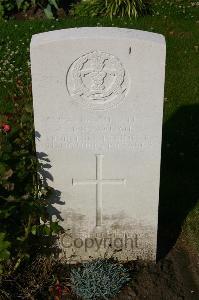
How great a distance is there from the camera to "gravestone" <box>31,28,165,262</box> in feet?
11.5

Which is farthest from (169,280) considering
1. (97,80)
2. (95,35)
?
(95,35)

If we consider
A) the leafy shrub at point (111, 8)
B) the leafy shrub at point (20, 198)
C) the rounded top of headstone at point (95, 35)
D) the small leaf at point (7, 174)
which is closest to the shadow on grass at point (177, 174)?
the leafy shrub at point (20, 198)

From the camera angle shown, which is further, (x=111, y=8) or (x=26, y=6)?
(x=26, y=6)

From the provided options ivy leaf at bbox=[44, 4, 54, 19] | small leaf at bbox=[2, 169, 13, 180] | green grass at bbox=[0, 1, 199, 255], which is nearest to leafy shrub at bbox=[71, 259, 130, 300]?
green grass at bbox=[0, 1, 199, 255]

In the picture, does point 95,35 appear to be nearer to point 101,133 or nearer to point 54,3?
point 101,133

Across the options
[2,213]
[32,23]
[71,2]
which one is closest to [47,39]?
[2,213]

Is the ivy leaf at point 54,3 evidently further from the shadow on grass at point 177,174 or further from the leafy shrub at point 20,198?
the leafy shrub at point 20,198

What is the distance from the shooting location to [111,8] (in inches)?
384

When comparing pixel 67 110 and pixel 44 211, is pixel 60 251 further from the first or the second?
pixel 67 110

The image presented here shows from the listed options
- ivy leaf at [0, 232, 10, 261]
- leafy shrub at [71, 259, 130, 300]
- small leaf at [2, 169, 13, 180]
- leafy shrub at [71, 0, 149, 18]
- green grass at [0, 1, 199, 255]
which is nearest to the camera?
ivy leaf at [0, 232, 10, 261]

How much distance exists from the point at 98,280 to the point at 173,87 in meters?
3.89

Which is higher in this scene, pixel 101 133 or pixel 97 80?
pixel 97 80

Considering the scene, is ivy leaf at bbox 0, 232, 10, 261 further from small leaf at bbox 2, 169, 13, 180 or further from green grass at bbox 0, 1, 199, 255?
green grass at bbox 0, 1, 199, 255

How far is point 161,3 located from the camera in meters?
10.8
